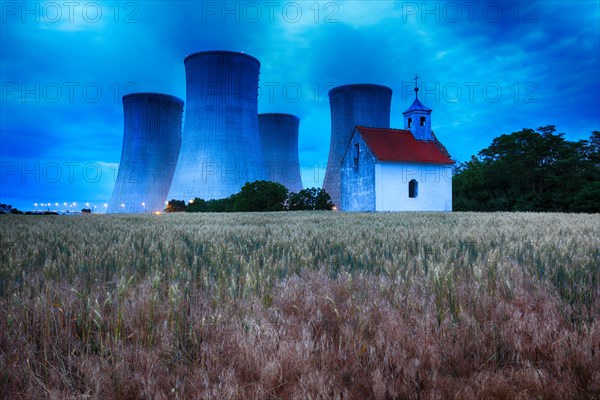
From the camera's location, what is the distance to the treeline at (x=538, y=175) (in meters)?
31.6

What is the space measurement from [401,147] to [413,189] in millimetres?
4001

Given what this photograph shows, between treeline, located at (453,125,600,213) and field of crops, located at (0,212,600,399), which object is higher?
treeline, located at (453,125,600,213)

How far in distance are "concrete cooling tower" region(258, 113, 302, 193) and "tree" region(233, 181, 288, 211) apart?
921 inches

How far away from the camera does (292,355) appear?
1.26 meters

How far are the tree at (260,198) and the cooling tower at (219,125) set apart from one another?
9823mm

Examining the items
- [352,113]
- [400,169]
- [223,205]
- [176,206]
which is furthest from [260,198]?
[352,113]

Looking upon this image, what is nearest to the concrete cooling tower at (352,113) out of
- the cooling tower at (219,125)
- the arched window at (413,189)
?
the cooling tower at (219,125)

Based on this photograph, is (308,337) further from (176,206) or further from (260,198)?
(176,206)

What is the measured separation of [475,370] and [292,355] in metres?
0.62

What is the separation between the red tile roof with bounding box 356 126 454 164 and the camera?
32.5 m

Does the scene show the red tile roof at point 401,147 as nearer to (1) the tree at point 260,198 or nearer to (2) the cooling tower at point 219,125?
(1) the tree at point 260,198

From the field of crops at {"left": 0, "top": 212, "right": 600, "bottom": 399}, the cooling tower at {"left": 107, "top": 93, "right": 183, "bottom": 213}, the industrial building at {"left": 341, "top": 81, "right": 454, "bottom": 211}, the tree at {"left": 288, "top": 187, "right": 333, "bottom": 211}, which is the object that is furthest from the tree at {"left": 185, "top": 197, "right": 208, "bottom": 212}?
the field of crops at {"left": 0, "top": 212, "right": 600, "bottom": 399}

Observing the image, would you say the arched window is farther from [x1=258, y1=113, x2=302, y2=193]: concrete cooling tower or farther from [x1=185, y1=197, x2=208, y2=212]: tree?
[x1=258, y1=113, x2=302, y2=193]: concrete cooling tower

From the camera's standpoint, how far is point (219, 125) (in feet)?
127
